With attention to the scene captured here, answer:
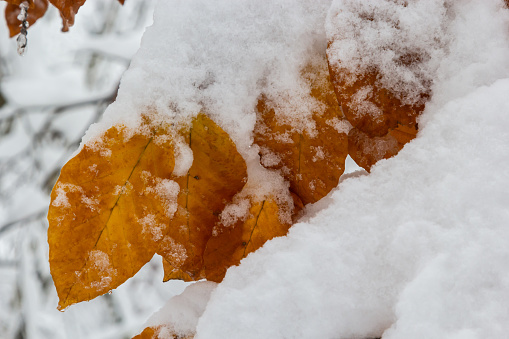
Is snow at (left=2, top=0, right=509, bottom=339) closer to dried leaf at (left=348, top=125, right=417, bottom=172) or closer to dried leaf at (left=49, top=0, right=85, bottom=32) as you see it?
dried leaf at (left=348, top=125, right=417, bottom=172)

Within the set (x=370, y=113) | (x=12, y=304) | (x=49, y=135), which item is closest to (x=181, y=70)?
(x=370, y=113)

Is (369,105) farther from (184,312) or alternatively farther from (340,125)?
(184,312)

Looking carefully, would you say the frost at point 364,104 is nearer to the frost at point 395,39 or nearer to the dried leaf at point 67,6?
the frost at point 395,39

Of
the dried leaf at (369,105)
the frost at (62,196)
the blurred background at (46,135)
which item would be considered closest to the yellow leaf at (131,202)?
the frost at (62,196)

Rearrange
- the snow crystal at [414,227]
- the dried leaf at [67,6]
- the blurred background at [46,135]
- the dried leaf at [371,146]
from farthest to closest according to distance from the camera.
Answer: the blurred background at [46,135]
the dried leaf at [67,6]
the dried leaf at [371,146]
the snow crystal at [414,227]

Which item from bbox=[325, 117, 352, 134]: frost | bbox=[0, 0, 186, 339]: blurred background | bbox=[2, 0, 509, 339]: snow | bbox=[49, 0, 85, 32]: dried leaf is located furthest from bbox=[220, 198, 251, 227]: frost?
bbox=[0, 0, 186, 339]: blurred background

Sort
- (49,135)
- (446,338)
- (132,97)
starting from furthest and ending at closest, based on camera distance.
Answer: (49,135) → (132,97) → (446,338)

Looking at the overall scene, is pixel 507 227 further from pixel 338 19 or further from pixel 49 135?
pixel 49 135
